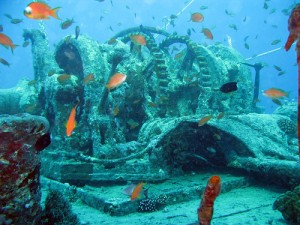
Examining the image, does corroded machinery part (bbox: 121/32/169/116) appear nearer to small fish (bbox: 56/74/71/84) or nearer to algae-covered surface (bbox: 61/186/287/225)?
small fish (bbox: 56/74/71/84)

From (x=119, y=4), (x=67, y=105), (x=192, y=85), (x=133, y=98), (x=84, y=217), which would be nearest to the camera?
(x=84, y=217)

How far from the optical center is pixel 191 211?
472cm

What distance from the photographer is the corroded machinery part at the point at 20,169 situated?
2.20 m

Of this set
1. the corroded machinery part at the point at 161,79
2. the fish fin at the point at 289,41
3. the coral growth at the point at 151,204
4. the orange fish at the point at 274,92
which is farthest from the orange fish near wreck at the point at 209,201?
the corroded machinery part at the point at 161,79

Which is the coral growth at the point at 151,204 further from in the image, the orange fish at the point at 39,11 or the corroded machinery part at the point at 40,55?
the corroded machinery part at the point at 40,55

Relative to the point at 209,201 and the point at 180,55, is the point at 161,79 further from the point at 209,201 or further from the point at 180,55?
the point at 209,201

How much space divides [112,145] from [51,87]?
276cm

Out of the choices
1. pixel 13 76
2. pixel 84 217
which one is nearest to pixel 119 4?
pixel 13 76

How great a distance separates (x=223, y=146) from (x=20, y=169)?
216 inches

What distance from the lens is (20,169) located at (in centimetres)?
228

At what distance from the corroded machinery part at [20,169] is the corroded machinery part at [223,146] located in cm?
399

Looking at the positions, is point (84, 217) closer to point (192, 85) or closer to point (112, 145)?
point (112, 145)

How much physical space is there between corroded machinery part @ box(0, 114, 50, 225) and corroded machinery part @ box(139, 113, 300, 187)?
13.1 feet

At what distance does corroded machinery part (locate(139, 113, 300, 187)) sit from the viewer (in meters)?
6.02
